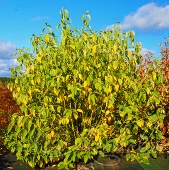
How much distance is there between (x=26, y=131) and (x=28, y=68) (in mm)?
1200

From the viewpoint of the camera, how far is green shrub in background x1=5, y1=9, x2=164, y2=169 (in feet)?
17.5

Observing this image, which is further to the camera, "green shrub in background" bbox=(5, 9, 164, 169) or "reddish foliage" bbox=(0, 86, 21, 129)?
"reddish foliage" bbox=(0, 86, 21, 129)

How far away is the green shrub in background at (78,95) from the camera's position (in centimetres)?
534

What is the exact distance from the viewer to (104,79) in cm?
573

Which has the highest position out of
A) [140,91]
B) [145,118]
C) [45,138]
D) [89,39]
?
[89,39]

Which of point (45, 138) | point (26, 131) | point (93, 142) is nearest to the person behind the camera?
point (26, 131)

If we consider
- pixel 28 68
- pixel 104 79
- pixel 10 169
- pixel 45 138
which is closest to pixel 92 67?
pixel 104 79

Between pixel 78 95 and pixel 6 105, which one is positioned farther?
pixel 6 105

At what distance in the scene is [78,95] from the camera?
18.5 feet

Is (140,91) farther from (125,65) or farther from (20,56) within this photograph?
(20,56)

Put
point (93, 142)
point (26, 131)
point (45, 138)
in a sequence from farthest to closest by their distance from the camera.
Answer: point (45, 138)
point (93, 142)
point (26, 131)

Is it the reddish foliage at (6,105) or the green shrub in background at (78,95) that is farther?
the reddish foliage at (6,105)

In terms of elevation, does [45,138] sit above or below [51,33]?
below

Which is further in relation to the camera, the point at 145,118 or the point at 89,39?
the point at 145,118
